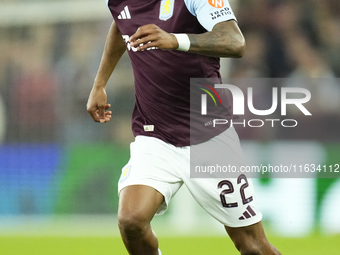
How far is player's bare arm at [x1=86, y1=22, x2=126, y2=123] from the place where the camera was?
3477mm

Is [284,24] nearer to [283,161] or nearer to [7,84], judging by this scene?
[283,161]

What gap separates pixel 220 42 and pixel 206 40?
79 mm

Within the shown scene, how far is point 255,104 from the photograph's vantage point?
600 centimetres

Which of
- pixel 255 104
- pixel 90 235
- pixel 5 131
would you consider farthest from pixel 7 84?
pixel 255 104

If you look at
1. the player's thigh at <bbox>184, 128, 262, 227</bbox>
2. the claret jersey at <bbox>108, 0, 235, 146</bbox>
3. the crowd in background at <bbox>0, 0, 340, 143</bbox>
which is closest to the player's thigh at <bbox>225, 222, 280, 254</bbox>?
the player's thigh at <bbox>184, 128, 262, 227</bbox>

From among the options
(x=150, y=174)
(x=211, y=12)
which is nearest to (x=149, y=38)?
(x=211, y=12)

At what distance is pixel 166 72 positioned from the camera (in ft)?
10.2

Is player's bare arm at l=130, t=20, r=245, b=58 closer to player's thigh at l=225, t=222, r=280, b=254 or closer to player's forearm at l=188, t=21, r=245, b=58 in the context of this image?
player's forearm at l=188, t=21, r=245, b=58

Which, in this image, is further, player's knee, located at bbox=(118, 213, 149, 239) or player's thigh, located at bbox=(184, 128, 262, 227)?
player's thigh, located at bbox=(184, 128, 262, 227)

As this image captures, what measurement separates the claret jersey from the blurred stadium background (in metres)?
1.91

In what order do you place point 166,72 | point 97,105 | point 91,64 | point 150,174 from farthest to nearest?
point 91,64, point 97,105, point 166,72, point 150,174

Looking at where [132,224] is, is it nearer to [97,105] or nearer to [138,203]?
[138,203]

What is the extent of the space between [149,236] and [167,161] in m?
0.45

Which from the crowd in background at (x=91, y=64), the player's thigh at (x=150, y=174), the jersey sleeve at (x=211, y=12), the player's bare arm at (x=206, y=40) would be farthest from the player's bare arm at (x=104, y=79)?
the crowd in background at (x=91, y=64)
